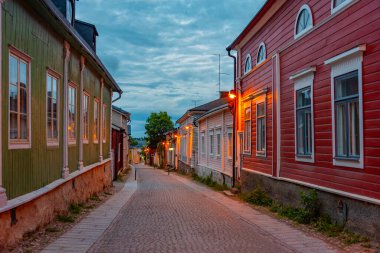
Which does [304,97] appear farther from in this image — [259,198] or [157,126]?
[157,126]

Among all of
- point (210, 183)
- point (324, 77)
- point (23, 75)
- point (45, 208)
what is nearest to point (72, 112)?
point (45, 208)

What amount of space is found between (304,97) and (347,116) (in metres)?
2.66

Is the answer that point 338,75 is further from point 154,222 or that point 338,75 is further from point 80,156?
point 80,156

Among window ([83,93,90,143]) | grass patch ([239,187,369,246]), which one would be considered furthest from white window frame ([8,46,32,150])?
window ([83,93,90,143])

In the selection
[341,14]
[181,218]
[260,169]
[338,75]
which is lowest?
[181,218]

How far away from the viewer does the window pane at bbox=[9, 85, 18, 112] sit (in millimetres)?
7693

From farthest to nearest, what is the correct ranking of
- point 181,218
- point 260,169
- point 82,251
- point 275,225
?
point 260,169
point 181,218
point 275,225
point 82,251

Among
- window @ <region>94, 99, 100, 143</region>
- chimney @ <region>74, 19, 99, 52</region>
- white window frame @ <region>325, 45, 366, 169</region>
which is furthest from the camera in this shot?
chimney @ <region>74, 19, 99, 52</region>

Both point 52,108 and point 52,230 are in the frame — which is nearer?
point 52,230

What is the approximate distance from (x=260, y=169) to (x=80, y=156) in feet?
19.6

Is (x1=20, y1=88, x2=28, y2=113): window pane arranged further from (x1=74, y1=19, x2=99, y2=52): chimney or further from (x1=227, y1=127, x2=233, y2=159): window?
(x1=227, y1=127, x2=233, y2=159): window

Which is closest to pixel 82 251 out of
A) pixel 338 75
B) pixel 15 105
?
pixel 15 105

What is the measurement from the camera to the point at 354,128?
898cm

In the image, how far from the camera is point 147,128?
224 feet
